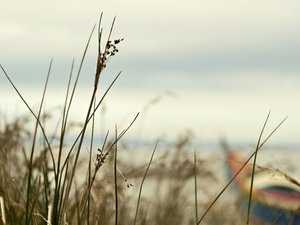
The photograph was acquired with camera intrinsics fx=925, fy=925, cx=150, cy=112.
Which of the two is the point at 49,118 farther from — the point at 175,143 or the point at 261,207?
the point at 261,207

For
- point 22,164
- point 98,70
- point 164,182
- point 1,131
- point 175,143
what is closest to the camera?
point 98,70

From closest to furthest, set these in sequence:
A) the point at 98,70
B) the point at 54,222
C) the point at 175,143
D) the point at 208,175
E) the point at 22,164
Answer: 1. the point at 98,70
2. the point at 54,222
3. the point at 22,164
4. the point at 208,175
5. the point at 175,143

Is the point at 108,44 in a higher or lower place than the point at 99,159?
higher

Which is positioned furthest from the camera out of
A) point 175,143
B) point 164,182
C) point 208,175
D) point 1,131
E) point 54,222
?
point 164,182

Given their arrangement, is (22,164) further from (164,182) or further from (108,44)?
(108,44)

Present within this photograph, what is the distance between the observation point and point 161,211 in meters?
4.96

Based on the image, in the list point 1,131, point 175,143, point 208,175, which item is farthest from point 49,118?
point 175,143

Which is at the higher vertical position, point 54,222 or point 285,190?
point 285,190

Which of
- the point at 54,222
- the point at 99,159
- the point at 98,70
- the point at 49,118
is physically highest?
the point at 49,118

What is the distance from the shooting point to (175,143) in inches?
208

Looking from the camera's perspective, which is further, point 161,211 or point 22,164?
point 161,211

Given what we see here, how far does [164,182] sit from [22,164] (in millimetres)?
1628

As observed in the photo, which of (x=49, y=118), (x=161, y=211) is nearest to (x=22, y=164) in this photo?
(x=49, y=118)

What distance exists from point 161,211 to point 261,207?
0.78m
